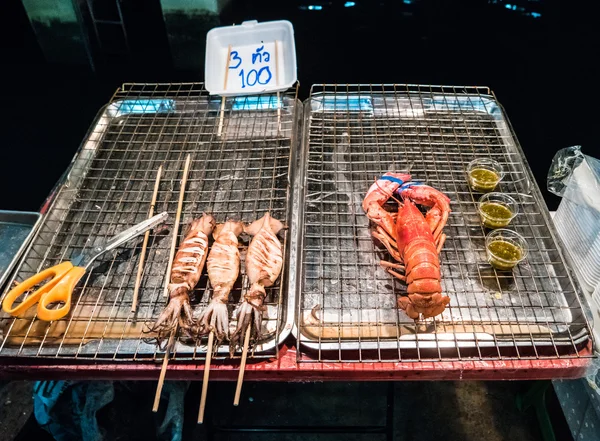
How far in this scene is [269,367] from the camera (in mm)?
2494

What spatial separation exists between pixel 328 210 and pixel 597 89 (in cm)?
363

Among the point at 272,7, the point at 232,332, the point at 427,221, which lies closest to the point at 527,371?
the point at 427,221

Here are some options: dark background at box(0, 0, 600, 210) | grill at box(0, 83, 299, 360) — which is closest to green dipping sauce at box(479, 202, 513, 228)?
grill at box(0, 83, 299, 360)

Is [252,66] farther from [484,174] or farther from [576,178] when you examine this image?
[576,178]

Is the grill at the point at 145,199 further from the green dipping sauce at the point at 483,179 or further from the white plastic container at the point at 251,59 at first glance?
the green dipping sauce at the point at 483,179

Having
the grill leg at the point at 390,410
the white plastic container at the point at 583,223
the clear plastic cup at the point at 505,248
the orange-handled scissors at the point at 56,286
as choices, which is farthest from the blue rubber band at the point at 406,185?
the orange-handled scissors at the point at 56,286

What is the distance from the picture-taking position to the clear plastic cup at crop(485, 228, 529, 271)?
2.81 meters

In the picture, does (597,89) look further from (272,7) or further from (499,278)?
(272,7)

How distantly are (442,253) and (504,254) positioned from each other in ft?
1.27

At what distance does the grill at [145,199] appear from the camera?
2.54 meters

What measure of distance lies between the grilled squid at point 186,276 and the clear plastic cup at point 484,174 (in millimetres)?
1994

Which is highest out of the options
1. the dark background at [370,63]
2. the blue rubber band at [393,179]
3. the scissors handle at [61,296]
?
the dark background at [370,63]

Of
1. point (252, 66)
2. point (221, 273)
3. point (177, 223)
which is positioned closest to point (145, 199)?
point (177, 223)

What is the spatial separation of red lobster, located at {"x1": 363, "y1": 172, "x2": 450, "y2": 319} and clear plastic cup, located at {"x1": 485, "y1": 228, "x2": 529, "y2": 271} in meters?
0.31
